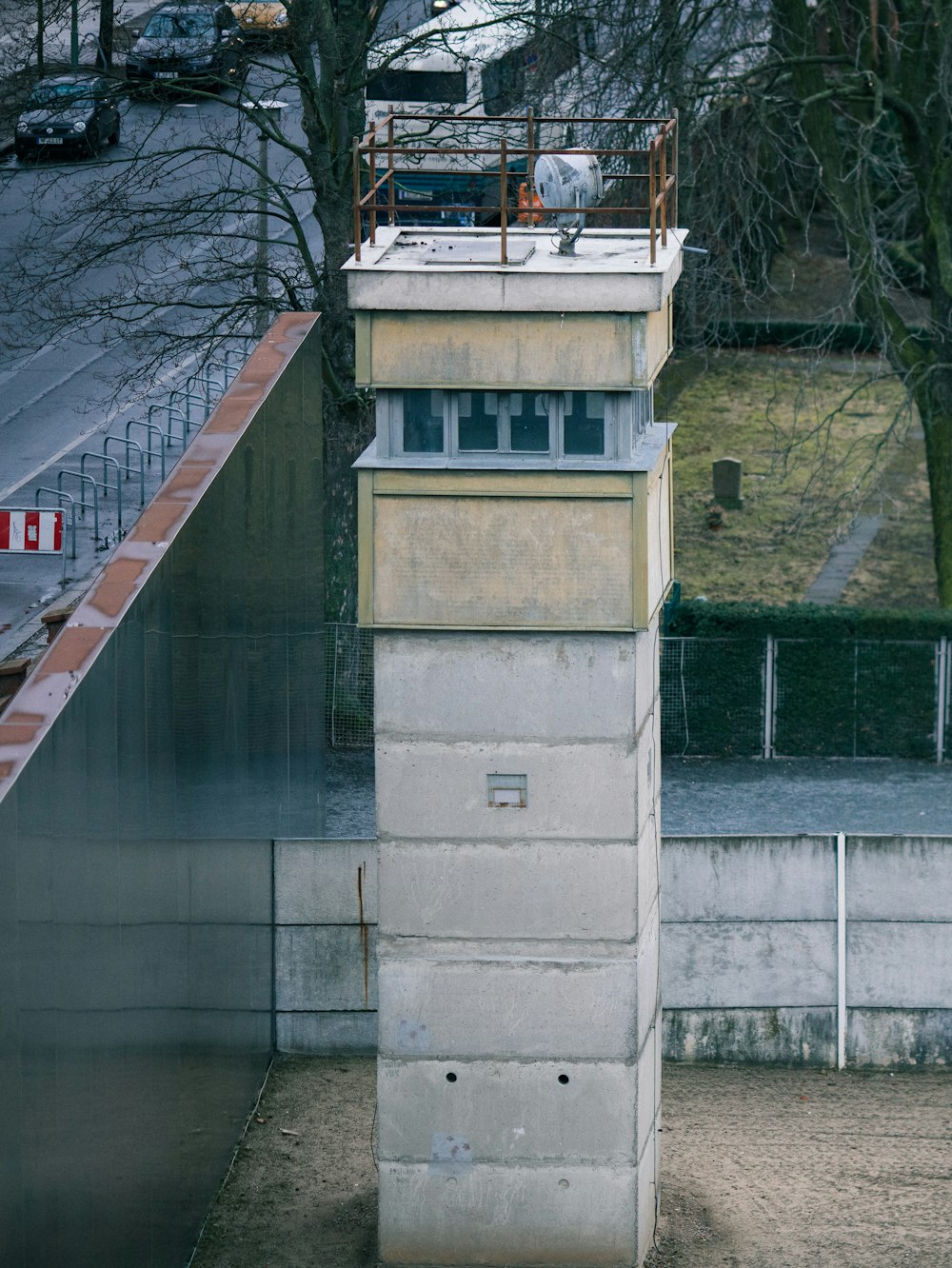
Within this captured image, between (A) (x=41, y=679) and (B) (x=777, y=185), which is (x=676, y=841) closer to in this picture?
(A) (x=41, y=679)

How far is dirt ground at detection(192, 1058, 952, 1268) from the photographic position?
16.5 metres

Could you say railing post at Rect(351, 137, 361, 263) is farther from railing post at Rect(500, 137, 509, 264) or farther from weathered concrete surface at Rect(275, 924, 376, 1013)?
weathered concrete surface at Rect(275, 924, 376, 1013)

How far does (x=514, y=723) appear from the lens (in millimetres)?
15047

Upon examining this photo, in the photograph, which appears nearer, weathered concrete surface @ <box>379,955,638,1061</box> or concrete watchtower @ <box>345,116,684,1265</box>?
concrete watchtower @ <box>345,116,684,1265</box>

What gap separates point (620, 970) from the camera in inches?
602

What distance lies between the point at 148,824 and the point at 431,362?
379cm

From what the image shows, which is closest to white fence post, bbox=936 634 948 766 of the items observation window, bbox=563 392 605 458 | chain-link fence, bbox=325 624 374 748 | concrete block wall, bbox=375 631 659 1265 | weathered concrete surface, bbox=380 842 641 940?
chain-link fence, bbox=325 624 374 748

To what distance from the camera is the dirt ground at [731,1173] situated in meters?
16.5

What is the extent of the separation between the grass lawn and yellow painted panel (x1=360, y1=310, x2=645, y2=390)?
15.6m

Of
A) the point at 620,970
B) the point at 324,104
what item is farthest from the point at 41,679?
the point at 324,104

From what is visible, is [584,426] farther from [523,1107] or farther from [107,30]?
[107,30]

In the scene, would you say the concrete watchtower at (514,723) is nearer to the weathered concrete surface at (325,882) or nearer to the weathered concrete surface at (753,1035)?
the weathered concrete surface at (753,1035)

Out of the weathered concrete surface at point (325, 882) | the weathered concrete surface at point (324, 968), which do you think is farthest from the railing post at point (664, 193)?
the weathered concrete surface at point (324, 968)

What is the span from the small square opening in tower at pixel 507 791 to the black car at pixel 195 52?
14.1 m
